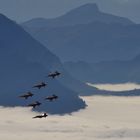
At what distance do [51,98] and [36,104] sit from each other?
3.72m

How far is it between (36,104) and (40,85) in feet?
14.0

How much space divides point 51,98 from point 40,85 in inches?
223

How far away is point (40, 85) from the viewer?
126125 millimetres

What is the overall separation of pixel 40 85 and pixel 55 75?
459 centimetres

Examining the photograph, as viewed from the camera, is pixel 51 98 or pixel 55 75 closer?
pixel 51 98

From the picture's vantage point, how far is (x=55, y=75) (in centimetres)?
12938

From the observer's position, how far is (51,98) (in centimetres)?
12138

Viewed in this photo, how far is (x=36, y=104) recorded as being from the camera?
12356cm

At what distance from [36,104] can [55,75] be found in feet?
27.8
